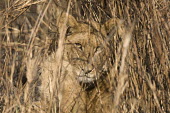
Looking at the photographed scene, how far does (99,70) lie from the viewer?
291cm

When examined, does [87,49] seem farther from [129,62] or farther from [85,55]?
[129,62]

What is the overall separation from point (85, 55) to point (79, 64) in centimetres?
29

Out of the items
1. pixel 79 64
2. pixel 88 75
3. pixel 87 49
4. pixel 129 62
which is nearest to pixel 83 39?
pixel 87 49

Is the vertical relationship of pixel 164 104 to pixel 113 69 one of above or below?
below

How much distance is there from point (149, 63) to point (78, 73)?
0.61 m

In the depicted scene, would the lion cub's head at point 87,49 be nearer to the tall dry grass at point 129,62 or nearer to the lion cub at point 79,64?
the lion cub at point 79,64

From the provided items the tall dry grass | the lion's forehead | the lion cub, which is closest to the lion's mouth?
the lion cub

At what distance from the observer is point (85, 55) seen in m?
2.85

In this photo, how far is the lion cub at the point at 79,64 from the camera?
2959mm

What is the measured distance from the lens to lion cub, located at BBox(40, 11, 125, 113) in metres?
2.96

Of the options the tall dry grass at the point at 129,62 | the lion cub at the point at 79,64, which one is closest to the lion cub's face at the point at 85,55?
the lion cub at the point at 79,64

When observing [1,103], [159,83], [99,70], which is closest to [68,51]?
[99,70]

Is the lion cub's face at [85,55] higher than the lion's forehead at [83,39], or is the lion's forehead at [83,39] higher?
the lion's forehead at [83,39]

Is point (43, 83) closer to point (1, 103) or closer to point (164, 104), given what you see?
point (1, 103)
